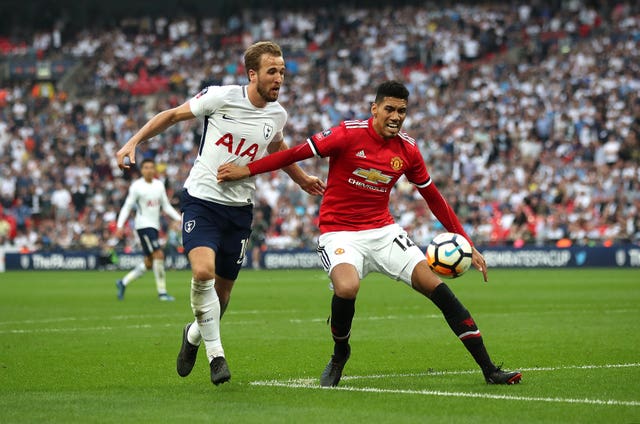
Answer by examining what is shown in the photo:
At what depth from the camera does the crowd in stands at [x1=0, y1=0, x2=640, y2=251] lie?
112 feet

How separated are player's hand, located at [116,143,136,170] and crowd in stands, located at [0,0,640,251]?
25197 mm

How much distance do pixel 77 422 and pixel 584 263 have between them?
26897mm

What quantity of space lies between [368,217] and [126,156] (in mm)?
2058

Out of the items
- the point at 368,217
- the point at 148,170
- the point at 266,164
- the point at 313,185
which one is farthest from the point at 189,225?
the point at 148,170

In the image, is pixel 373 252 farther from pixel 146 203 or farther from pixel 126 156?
pixel 146 203

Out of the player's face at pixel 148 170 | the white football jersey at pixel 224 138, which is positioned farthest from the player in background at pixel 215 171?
the player's face at pixel 148 170

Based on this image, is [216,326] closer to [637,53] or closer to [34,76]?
[637,53]

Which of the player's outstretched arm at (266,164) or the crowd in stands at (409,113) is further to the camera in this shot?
the crowd in stands at (409,113)

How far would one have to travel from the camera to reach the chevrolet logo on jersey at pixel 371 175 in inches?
355

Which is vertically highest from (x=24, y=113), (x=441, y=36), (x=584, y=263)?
(x=441, y=36)

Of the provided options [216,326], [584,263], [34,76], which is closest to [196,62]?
[34,76]

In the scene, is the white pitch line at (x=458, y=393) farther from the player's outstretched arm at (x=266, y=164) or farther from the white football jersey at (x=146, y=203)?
the white football jersey at (x=146, y=203)

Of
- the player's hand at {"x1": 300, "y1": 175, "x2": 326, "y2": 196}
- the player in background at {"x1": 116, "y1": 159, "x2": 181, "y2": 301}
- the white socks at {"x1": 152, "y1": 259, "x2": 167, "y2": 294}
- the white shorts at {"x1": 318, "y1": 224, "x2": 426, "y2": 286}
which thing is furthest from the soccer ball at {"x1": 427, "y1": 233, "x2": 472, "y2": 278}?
the white socks at {"x1": 152, "y1": 259, "x2": 167, "y2": 294}

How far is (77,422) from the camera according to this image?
24.1 ft
